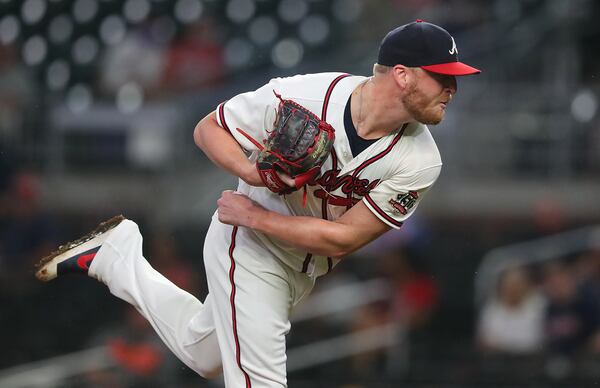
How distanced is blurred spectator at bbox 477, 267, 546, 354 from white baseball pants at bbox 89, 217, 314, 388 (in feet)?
12.1

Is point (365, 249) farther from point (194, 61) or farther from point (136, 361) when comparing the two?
point (194, 61)

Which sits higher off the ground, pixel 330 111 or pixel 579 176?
pixel 330 111

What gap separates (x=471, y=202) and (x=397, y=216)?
19.5ft

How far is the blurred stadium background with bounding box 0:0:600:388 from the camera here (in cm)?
A: 805

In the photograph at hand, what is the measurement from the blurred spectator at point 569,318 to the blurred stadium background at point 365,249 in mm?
15

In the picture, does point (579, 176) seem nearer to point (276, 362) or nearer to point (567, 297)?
point (567, 297)

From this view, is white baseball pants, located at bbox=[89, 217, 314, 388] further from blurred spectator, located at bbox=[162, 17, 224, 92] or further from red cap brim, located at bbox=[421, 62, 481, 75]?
blurred spectator, located at bbox=[162, 17, 224, 92]

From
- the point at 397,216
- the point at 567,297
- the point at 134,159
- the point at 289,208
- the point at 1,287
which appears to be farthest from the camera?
the point at 134,159

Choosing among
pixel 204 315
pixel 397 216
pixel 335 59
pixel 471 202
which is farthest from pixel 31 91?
pixel 397 216

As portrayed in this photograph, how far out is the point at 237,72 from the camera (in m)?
10.8

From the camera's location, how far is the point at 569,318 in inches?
313

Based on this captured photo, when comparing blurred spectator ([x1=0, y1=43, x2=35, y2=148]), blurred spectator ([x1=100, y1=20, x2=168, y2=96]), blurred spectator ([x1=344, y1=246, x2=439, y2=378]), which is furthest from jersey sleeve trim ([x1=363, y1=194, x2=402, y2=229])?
blurred spectator ([x1=0, y1=43, x2=35, y2=148])

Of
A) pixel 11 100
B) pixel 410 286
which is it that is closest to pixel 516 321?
pixel 410 286

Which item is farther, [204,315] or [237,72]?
[237,72]
